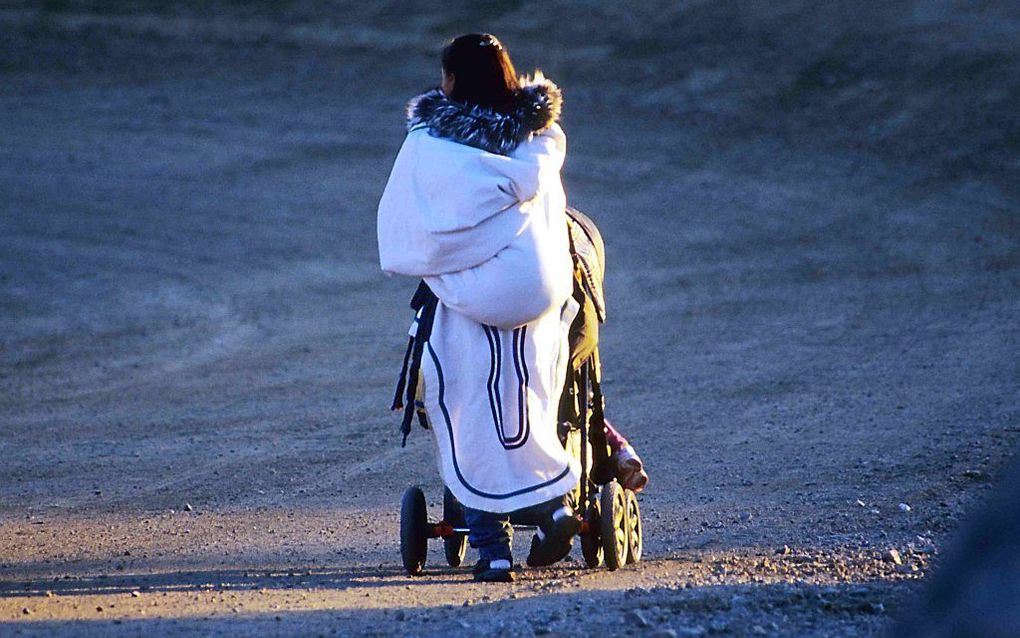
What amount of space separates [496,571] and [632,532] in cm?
63

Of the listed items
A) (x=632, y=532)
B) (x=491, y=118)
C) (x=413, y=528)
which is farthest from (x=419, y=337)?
(x=632, y=532)

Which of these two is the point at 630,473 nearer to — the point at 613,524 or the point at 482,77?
the point at 613,524

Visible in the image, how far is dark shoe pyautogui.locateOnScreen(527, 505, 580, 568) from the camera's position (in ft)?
19.1

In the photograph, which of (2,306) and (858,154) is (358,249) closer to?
(2,306)

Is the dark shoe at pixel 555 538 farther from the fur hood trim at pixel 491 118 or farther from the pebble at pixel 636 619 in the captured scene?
the fur hood trim at pixel 491 118

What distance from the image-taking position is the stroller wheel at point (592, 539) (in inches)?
240

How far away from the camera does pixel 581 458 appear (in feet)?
20.0

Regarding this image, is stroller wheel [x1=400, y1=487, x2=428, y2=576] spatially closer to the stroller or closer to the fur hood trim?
the stroller

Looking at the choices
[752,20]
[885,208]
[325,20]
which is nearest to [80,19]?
[325,20]

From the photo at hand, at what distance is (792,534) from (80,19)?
20.4 m

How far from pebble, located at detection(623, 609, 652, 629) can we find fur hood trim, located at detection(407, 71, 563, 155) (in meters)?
1.81

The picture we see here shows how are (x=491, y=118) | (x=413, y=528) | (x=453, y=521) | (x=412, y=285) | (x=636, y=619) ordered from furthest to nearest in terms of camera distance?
(x=412, y=285) < (x=453, y=521) < (x=413, y=528) < (x=491, y=118) < (x=636, y=619)

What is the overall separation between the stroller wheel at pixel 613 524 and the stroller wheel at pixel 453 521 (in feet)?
1.79

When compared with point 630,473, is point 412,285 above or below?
above
